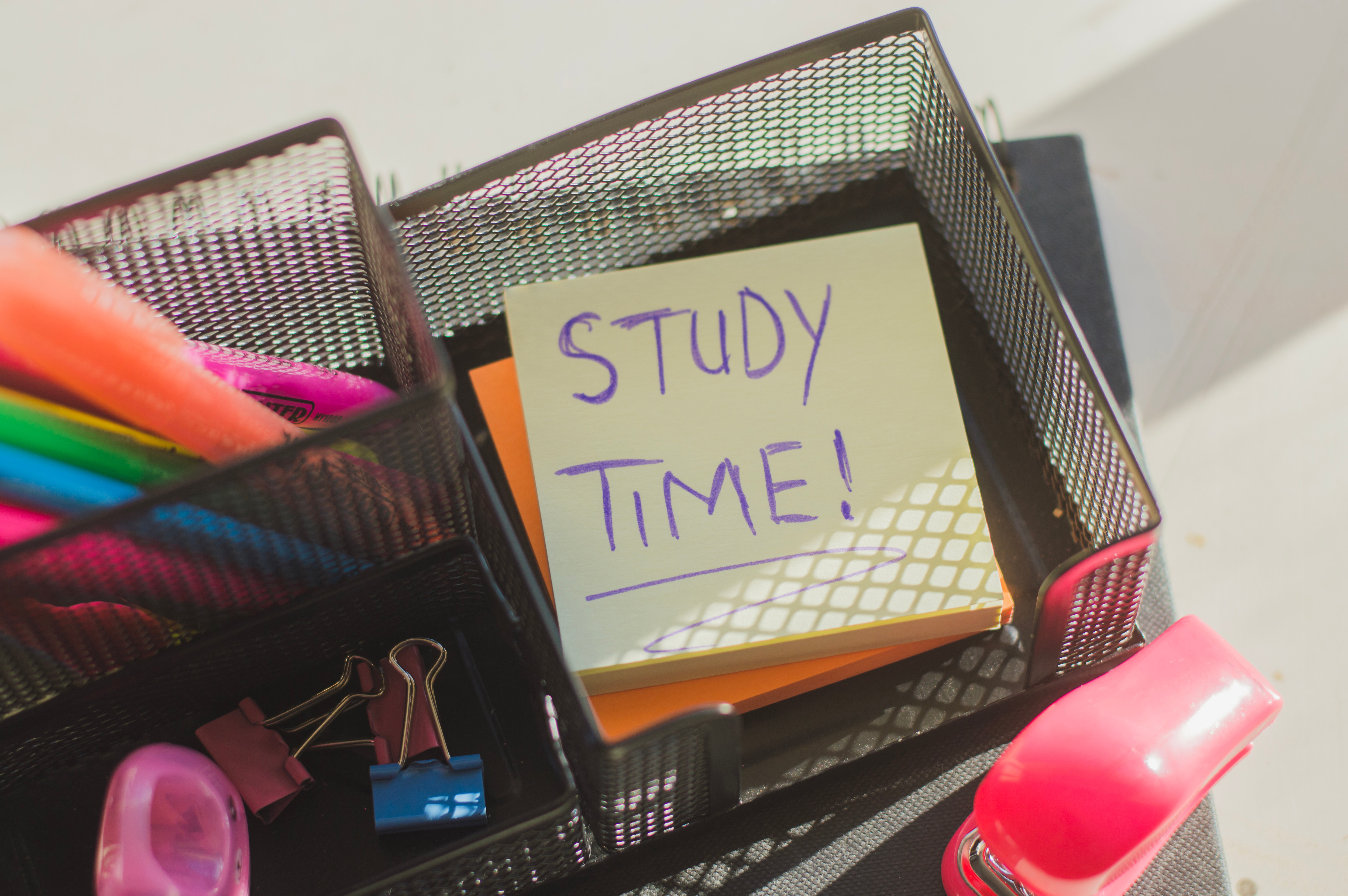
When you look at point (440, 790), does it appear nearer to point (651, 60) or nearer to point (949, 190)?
point (949, 190)

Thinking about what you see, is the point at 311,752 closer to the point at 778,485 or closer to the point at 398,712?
the point at 398,712

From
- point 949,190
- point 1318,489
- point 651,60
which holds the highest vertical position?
point 651,60

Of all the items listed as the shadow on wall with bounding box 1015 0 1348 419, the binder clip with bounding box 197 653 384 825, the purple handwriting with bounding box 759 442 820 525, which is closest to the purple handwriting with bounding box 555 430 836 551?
the purple handwriting with bounding box 759 442 820 525

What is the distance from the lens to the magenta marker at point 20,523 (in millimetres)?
253

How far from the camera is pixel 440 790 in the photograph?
317 mm

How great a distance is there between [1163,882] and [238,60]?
26.4 inches

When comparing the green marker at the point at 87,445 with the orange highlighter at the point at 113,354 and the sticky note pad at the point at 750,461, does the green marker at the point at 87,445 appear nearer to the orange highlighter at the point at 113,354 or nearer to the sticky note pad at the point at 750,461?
the orange highlighter at the point at 113,354

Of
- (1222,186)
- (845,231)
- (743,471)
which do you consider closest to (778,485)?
(743,471)

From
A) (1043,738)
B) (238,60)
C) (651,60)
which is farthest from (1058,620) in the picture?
(238,60)

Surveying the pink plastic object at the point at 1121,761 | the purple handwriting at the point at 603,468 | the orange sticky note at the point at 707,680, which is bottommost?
the pink plastic object at the point at 1121,761

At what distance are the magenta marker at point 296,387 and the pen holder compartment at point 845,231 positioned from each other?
0.19 ft

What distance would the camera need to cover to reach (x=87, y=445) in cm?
26

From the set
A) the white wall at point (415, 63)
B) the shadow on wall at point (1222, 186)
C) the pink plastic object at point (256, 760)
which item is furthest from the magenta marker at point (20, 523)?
the shadow on wall at point (1222, 186)

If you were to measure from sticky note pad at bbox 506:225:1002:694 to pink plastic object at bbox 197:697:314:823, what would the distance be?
0.33 feet
